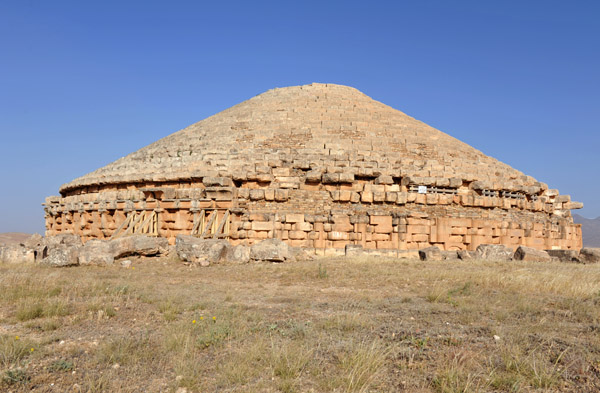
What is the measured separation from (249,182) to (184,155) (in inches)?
166

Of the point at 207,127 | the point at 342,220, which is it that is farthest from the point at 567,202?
the point at 207,127

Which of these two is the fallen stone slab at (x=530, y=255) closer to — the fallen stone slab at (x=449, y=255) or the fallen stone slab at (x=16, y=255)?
the fallen stone slab at (x=449, y=255)

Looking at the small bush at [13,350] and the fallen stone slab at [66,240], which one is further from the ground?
the fallen stone slab at [66,240]

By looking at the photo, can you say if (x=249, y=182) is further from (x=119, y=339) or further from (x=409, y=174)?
(x=119, y=339)

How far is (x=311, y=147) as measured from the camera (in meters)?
16.6

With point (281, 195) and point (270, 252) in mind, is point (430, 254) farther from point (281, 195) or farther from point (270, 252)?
point (281, 195)

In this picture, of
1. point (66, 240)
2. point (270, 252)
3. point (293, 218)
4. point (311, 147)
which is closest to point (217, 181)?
point (293, 218)

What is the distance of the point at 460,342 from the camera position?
15.7 ft

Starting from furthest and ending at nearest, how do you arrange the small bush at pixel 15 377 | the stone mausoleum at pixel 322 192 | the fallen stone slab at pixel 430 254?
the stone mausoleum at pixel 322 192 → the fallen stone slab at pixel 430 254 → the small bush at pixel 15 377

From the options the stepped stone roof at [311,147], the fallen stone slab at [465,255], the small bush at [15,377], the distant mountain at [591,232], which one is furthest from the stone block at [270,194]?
the distant mountain at [591,232]

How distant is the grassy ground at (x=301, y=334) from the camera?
146 inches

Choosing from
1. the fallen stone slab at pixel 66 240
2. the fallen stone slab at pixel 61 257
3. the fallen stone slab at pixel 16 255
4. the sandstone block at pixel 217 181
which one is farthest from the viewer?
the fallen stone slab at pixel 66 240

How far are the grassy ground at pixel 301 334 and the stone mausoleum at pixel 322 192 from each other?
17.6ft

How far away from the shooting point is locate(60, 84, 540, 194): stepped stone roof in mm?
15844
